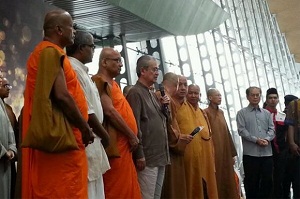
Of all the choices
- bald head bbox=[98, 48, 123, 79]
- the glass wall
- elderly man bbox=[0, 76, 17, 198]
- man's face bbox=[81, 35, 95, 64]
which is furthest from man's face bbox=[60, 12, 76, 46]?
the glass wall

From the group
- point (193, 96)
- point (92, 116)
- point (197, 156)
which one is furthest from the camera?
point (193, 96)

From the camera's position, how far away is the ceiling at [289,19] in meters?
28.5

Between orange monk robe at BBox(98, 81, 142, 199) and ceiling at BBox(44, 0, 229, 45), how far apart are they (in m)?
5.23

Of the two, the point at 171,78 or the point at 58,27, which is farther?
the point at 171,78

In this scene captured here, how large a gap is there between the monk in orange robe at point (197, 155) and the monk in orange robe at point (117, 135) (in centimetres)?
145

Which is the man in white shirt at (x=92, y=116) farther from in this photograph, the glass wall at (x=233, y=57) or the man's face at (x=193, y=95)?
the glass wall at (x=233, y=57)

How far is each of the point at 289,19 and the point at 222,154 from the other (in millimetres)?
25636

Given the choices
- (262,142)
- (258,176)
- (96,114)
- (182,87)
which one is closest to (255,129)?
(262,142)

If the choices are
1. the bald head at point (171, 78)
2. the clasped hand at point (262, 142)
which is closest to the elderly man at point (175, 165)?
the bald head at point (171, 78)

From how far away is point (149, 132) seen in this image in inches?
192

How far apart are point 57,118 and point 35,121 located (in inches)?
5.1

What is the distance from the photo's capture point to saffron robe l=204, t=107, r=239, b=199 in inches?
272

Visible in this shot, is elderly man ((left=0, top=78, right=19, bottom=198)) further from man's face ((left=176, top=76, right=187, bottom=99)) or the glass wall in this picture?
the glass wall

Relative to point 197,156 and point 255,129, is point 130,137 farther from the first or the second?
point 255,129
